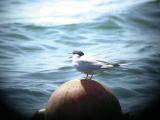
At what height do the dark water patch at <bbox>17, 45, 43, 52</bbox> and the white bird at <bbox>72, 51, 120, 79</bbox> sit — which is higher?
the dark water patch at <bbox>17, 45, 43, 52</bbox>

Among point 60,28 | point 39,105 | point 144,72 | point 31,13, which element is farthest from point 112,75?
point 31,13

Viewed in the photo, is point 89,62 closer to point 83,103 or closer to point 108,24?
point 83,103

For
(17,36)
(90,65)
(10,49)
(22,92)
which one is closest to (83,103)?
(90,65)

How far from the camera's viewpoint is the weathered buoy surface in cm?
862

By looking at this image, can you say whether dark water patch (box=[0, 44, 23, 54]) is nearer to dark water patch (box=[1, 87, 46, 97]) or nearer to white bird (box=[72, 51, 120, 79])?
dark water patch (box=[1, 87, 46, 97])

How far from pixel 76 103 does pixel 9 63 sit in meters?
10.3

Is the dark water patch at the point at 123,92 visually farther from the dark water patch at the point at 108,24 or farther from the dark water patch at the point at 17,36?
the dark water patch at the point at 108,24

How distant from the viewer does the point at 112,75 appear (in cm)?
1736

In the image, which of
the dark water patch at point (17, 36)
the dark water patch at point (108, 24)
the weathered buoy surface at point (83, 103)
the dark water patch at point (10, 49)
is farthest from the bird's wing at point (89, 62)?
the dark water patch at point (108, 24)

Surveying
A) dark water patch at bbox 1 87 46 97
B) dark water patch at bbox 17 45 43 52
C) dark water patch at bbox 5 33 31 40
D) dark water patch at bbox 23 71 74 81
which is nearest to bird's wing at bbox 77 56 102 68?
dark water patch at bbox 1 87 46 97

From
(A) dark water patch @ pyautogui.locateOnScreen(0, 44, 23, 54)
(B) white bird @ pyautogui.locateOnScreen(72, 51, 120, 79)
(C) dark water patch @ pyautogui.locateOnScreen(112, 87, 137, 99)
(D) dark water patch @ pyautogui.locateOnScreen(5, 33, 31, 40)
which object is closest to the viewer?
(B) white bird @ pyautogui.locateOnScreen(72, 51, 120, 79)

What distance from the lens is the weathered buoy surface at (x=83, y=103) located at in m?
8.62

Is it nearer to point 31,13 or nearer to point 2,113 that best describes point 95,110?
point 2,113

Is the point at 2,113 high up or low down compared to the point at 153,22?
down
